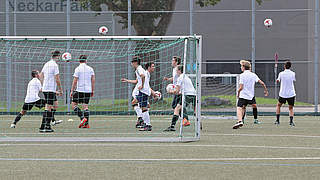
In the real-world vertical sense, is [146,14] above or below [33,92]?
above

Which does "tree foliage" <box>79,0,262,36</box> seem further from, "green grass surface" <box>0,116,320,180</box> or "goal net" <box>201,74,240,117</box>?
"green grass surface" <box>0,116,320,180</box>

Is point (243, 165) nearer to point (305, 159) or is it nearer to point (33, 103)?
point (305, 159)

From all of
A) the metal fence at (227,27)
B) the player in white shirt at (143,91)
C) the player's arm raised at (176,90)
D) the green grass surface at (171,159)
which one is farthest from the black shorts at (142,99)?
the metal fence at (227,27)

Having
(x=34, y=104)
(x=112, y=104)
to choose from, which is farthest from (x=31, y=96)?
(x=112, y=104)

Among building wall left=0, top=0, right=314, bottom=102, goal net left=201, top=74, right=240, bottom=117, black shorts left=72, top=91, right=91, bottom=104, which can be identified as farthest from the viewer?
building wall left=0, top=0, right=314, bottom=102

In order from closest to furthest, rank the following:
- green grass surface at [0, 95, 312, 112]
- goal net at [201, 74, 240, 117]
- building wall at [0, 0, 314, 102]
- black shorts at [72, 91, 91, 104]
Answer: black shorts at [72, 91, 91, 104] → green grass surface at [0, 95, 312, 112] → goal net at [201, 74, 240, 117] → building wall at [0, 0, 314, 102]

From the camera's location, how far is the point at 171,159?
9.86 meters

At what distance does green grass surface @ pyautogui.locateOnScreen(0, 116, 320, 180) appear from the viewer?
834 cm

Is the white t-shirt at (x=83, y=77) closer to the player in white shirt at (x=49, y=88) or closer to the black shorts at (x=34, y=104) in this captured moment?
the black shorts at (x=34, y=104)

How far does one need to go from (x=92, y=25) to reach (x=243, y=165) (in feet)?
→ 62.7

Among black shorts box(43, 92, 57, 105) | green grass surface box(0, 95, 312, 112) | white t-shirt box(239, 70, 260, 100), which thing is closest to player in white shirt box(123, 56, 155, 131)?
black shorts box(43, 92, 57, 105)

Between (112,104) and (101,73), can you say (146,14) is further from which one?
(112,104)

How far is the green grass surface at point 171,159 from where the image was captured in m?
8.34

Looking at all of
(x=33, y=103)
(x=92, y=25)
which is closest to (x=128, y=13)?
(x=92, y=25)
